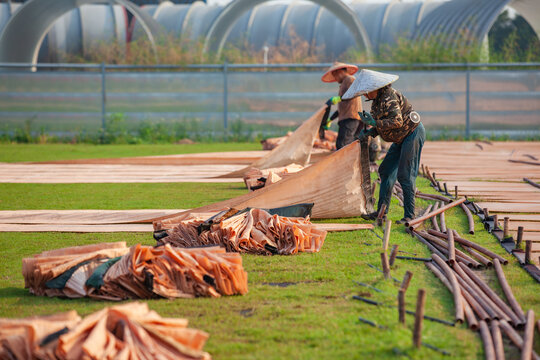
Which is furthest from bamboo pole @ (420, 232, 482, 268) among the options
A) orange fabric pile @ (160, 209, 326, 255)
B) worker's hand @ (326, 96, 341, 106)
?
worker's hand @ (326, 96, 341, 106)

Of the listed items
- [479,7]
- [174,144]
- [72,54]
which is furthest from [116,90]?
[479,7]

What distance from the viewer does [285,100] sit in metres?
18.8

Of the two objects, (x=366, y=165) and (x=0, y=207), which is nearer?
(x=366, y=165)

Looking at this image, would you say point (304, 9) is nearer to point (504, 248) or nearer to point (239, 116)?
point (239, 116)

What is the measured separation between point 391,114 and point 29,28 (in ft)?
64.2

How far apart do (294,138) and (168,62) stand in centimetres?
1136

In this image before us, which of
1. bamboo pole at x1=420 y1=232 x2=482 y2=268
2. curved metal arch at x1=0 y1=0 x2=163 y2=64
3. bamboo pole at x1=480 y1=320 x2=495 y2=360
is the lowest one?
bamboo pole at x1=420 y1=232 x2=482 y2=268

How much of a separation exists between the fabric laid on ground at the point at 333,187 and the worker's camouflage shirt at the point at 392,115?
0.45 m

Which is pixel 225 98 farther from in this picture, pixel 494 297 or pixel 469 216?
pixel 494 297

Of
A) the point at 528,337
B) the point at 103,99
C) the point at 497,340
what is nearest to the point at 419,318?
the point at 497,340

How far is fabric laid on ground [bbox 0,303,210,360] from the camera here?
2.85 m

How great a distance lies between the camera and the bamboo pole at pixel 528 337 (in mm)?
3225

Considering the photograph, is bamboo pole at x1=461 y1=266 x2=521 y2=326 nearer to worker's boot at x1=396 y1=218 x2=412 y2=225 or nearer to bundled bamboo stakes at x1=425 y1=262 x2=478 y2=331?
bundled bamboo stakes at x1=425 y1=262 x2=478 y2=331

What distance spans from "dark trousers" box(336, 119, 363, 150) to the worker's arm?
3087 millimetres
